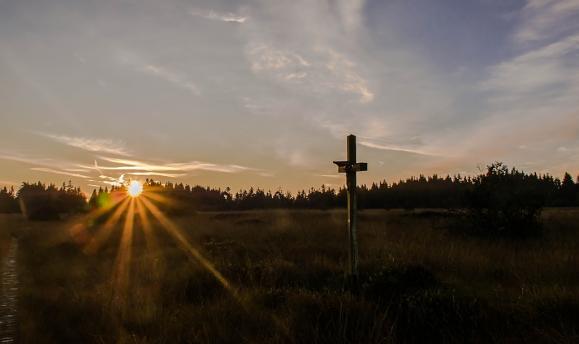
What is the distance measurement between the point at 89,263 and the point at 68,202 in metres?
71.8

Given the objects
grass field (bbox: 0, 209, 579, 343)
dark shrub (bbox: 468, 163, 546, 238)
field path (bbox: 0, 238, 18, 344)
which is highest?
dark shrub (bbox: 468, 163, 546, 238)

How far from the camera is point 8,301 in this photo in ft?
28.0

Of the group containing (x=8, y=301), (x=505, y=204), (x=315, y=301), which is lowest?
(x=8, y=301)

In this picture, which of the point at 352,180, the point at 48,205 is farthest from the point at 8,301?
the point at 48,205

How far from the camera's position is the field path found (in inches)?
245

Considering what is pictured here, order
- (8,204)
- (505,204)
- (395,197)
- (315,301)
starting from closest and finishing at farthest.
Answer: (315,301)
(505,204)
(395,197)
(8,204)

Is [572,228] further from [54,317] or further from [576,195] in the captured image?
[576,195]

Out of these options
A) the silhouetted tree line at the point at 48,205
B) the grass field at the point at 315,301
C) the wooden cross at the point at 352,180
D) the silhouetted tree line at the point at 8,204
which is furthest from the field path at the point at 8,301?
the silhouetted tree line at the point at 8,204

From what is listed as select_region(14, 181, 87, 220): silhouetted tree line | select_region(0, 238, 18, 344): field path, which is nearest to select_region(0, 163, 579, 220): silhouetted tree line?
select_region(14, 181, 87, 220): silhouetted tree line

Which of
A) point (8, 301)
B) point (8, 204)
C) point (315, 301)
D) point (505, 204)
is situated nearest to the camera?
point (315, 301)

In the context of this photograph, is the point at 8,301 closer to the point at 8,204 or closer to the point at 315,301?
the point at 315,301

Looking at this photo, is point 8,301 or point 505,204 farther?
point 505,204

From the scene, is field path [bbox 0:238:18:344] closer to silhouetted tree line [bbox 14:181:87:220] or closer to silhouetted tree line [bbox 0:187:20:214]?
silhouetted tree line [bbox 14:181:87:220]

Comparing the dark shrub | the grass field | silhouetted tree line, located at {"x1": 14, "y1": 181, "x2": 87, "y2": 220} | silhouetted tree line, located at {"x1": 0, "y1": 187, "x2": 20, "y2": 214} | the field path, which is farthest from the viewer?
silhouetted tree line, located at {"x1": 0, "y1": 187, "x2": 20, "y2": 214}
